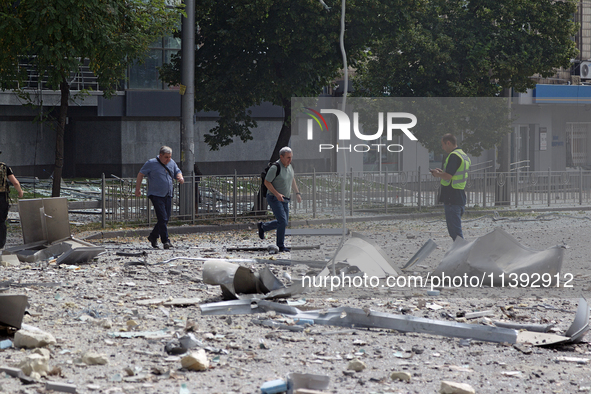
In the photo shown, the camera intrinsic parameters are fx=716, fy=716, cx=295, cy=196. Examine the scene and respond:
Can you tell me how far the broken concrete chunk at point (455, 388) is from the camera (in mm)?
4418

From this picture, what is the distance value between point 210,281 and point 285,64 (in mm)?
10162

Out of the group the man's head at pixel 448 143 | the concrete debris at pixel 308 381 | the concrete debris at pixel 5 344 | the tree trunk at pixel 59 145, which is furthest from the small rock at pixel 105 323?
the tree trunk at pixel 59 145

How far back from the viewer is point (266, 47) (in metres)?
17.5

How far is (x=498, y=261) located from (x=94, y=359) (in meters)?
5.16

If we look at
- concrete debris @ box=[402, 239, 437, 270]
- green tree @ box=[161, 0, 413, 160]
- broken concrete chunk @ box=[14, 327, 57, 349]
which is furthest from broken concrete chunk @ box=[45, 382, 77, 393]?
green tree @ box=[161, 0, 413, 160]

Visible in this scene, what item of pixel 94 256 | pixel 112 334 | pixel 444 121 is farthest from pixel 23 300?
pixel 444 121

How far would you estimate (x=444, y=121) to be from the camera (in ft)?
52.7

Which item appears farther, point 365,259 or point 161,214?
point 161,214

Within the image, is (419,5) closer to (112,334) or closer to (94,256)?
(94,256)

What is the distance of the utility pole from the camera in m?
16.3

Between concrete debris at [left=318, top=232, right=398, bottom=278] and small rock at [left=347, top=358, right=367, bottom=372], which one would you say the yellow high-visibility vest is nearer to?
concrete debris at [left=318, top=232, right=398, bottom=278]

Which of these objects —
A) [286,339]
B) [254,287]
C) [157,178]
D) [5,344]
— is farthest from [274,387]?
[157,178]

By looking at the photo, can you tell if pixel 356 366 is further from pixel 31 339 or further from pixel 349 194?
pixel 349 194

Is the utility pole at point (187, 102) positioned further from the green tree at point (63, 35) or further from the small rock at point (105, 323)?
the small rock at point (105, 323)
